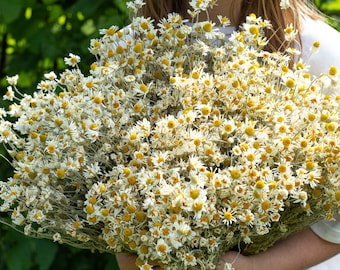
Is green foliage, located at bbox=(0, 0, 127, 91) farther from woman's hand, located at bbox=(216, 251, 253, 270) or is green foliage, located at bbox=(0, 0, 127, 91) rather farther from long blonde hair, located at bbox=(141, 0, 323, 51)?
woman's hand, located at bbox=(216, 251, 253, 270)

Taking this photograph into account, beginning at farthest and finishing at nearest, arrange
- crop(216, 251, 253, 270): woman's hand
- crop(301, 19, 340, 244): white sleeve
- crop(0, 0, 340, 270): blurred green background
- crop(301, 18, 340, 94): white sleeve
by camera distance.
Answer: crop(0, 0, 340, 270): blurred green background, crop(301, 18, 340, 94): white sleeve, crop(301, 19, 340, 244): white sleeve, crop(216, 251, 253, 270): woman's hand

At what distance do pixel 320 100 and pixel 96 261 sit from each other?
58.8 inches

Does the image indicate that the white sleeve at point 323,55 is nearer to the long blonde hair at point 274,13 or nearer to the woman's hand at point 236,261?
the long blonde hair at point 274,13

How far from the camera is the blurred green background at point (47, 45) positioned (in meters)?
2.26

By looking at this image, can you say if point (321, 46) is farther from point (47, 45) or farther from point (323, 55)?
point (47, 45)


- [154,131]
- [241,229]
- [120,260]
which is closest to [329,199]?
[241,229]

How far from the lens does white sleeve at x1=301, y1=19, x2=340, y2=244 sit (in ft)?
4.51

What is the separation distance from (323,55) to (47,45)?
129 centimetres

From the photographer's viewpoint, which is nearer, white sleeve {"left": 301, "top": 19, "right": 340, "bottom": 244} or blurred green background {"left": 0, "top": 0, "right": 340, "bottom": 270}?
white sleeve {"left": 301, "top": 19, "right": 340, "bottom": 244}

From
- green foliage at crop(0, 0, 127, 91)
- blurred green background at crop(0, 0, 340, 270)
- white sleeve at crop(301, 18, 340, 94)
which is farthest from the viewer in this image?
green foliage at crop(0, 0, 127, 91)

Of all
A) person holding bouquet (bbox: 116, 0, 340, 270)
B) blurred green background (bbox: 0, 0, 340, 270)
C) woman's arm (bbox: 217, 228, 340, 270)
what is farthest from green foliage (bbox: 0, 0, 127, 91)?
woman's arm (bbox: 217, 228, 340, 270)

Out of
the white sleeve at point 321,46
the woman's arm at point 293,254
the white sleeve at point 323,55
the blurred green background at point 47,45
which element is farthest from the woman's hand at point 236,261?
the blurred green background at point 47,45

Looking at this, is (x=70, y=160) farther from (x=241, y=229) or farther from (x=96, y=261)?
(x=96, y=261)

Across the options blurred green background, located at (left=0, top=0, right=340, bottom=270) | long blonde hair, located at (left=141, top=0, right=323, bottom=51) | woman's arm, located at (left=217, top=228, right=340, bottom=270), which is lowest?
blurred green background, located at (left=0, top=0, right=340, bottom=270)
